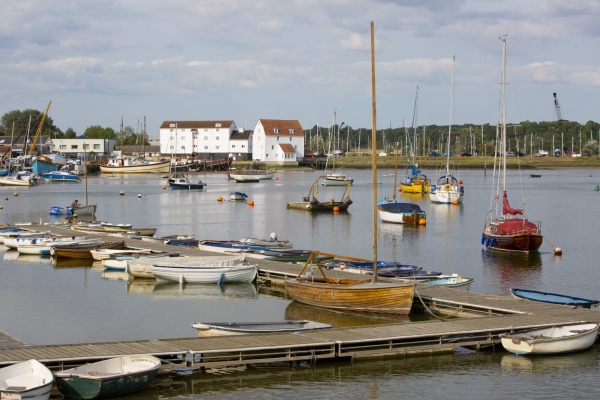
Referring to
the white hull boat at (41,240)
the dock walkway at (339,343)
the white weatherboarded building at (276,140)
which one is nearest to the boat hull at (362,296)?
the dock walkway at (339,343)

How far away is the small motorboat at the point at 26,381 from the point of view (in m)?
16.1

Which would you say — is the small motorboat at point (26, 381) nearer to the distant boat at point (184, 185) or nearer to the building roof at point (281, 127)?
the distant boat at point (184, 185)

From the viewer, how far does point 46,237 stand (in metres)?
43.7

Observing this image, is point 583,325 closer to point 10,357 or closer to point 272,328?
point 272,328

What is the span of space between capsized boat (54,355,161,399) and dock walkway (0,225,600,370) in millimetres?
729

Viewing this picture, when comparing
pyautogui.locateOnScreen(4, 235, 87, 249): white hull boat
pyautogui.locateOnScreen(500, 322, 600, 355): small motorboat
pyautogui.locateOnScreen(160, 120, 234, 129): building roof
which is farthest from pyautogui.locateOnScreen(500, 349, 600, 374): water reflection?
pyautogui.locateOnScreen(160, 120, 234, 129): building roof

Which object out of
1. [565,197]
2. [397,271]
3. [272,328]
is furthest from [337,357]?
[565,197]

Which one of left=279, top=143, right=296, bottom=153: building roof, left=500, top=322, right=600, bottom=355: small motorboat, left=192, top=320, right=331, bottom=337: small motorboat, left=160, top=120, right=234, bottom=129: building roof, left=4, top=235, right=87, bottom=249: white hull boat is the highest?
left=160, top=120, right=234, bottom=129: building roof

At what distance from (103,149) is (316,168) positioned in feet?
181

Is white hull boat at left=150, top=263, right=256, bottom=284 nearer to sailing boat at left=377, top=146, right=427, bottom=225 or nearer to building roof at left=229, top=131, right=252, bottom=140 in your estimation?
sailing boat at left=377, top=146, right=427, bottom=225

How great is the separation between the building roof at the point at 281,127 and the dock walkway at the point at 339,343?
5949 inches

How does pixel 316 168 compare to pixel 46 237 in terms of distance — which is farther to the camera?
pixel 316 168

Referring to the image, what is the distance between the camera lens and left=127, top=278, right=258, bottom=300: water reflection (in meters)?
31.2

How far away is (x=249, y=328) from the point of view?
22188 millimetres
